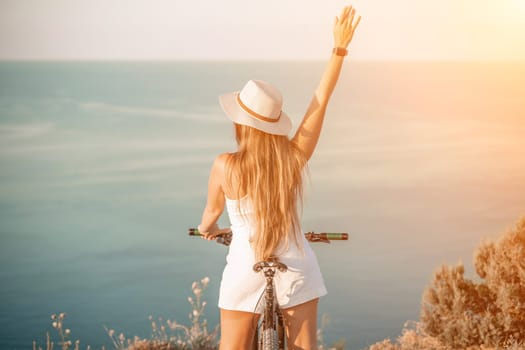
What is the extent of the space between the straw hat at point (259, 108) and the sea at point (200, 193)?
11.2 inches

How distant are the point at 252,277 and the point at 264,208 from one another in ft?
0.89

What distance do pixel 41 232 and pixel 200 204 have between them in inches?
123

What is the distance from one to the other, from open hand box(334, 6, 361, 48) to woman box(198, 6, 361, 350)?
14 centimetres

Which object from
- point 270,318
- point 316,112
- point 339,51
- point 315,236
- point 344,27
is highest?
point 344,27

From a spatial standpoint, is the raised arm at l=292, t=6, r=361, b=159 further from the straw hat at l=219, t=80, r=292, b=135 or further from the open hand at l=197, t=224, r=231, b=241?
the open hand at l=197, t=224, r=231, b=241

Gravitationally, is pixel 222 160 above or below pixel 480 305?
above

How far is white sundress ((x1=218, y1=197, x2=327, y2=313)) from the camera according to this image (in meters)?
3.04

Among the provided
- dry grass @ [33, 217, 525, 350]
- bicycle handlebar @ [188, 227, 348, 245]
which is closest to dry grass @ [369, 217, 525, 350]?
dry grass @ [33, 217, 525, 350]

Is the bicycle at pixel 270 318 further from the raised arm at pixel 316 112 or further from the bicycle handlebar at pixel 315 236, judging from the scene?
the raised arm at pixel 316 112

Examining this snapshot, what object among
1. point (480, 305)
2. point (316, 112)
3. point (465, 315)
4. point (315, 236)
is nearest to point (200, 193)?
point (480, 305)

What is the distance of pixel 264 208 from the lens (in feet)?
9.79

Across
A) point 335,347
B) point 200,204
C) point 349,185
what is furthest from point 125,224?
point 335,347

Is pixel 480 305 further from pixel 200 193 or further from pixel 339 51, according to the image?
pixel 200 193

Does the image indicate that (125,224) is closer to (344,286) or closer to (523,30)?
(344,286)
